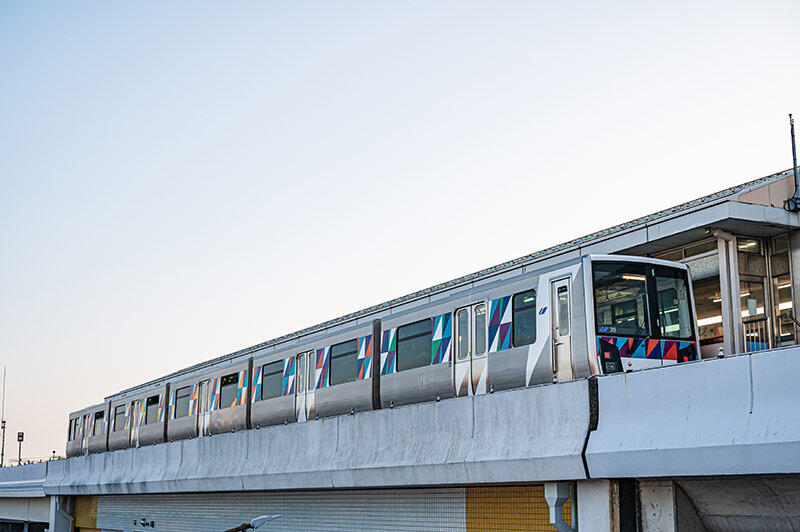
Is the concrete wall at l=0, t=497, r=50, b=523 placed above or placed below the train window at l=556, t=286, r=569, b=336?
below

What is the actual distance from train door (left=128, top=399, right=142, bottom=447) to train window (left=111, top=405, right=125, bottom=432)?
2.68 ft

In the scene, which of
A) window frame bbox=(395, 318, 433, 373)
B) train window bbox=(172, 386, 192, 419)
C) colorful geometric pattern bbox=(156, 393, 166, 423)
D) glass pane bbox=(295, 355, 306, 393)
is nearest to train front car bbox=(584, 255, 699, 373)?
window frame bbox=(395, 318, 433, 373)

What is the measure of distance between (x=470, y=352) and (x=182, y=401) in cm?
1292

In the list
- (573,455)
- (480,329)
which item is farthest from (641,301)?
(573,455)

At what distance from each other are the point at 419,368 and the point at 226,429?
8454 mm

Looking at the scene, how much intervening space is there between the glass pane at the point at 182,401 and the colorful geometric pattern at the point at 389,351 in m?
9.74

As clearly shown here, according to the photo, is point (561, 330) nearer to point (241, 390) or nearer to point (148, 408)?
point (241, 390)

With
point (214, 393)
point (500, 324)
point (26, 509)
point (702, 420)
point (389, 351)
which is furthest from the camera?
point (26, 509)

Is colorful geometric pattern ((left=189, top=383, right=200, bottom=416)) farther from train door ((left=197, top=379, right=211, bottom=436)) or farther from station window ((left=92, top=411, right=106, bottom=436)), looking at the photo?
station window ((left=92, top=411, right=106, bottom=436))

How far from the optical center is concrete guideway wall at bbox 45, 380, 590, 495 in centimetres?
1141

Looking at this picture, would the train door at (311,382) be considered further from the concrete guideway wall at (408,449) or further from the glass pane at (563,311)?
the glass pane at (563,311)

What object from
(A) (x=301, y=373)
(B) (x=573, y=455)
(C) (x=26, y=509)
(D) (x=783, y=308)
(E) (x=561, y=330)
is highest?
(D) (x=783, y=308)

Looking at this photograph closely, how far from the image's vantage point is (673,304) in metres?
13.6

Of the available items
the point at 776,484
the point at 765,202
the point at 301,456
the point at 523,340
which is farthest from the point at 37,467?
the point at 776,484
